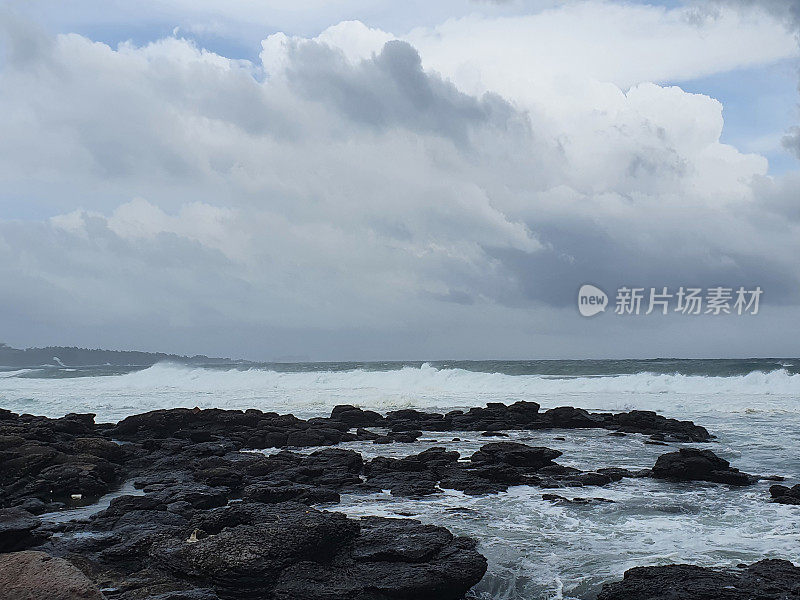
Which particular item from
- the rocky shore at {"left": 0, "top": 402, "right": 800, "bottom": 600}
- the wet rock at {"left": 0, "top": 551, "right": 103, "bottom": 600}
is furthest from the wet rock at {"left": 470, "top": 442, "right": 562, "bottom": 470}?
the wet rock at {"left": 0, "top": 551, "right": 103, "bottom": 600}

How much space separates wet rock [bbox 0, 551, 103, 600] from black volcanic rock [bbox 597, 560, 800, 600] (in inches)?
194

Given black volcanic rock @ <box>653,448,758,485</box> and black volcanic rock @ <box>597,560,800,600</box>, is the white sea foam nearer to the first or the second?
black volcanic rock @ <box>653,448,758,485</box>

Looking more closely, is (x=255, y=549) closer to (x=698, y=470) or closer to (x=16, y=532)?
(x=16, y=532)

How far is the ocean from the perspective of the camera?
8133 millimetres

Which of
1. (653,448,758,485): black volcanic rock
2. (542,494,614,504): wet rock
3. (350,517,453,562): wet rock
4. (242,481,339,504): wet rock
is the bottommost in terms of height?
(242,481,339,504): wet rock

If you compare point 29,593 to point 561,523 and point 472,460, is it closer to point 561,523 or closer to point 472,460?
point 561,523

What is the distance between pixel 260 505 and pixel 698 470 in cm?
934

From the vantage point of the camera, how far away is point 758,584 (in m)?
6.64

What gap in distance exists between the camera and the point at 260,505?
8.67 meters

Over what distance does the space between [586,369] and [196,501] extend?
162ft

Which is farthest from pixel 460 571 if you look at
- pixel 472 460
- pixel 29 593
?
pixel 472 460

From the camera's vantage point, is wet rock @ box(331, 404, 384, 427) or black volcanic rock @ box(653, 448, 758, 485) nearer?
black volcanic rock @ box(653, 448, 758, 485)

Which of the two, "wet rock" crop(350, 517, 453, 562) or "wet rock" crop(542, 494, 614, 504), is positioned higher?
"wet rock" crop(350, 517, 453, 562)

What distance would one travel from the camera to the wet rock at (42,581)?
520 cm
